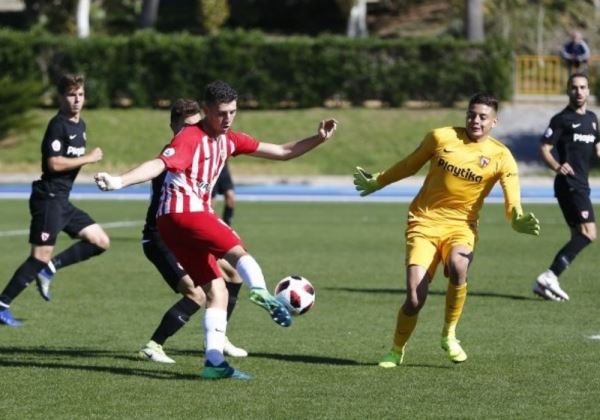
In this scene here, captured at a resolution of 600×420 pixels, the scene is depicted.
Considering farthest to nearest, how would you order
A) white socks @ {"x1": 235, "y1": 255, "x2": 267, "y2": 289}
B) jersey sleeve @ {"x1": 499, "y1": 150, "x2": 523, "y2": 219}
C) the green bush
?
the green bush
jersey sleeve @ {"x1": 499, "y1": 150, "x2": 523, "y2": 219}
white socks @ {"x1": 235, "y1": 255, "x2": 267, "y2": 289}

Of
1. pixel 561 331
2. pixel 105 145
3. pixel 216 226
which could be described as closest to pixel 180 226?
pixel 216 226

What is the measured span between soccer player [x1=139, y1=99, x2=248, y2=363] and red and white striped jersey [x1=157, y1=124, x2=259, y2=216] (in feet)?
3.07

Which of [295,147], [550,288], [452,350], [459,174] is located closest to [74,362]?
[295,147]

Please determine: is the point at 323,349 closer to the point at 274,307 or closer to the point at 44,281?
the point at 274,307

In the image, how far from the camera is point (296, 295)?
29.9ft

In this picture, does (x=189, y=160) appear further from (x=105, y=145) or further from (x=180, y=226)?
(x=105, y=145)

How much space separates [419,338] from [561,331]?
4.10 feet

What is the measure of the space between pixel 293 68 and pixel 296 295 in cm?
3124

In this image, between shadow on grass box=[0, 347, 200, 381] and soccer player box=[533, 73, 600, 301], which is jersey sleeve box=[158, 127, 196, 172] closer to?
shadow on grass box=[0, 347, 200, 381]

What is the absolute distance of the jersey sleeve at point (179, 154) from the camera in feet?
29.6

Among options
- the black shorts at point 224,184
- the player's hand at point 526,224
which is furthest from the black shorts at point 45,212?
the black shorts at point 224,184

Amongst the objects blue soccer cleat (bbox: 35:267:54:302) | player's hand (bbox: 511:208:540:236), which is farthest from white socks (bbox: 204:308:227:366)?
blue soccer cleat (bbox: 35:267:54:302)

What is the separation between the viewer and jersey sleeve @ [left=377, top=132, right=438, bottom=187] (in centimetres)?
991

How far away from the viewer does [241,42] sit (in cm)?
4009
